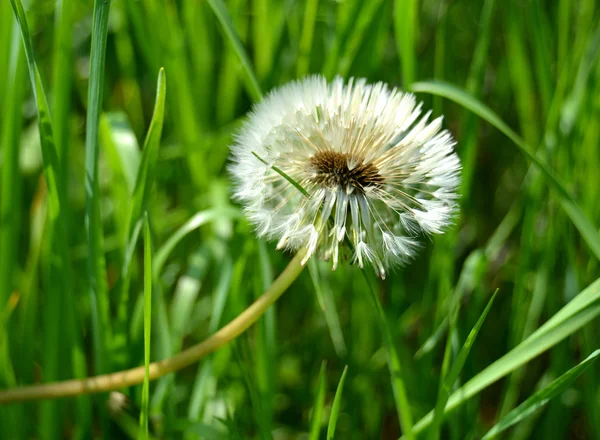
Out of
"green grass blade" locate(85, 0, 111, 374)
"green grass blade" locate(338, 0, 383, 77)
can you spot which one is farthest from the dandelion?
"green grass blade" locate(338, 0, 383, 77)

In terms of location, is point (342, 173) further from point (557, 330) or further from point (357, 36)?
point (357, 36)

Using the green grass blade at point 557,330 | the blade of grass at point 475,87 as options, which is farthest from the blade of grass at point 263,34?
the green grass blade at point 557,330

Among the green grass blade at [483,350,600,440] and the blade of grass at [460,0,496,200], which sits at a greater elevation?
the blade of grass at [460,0,496,200]

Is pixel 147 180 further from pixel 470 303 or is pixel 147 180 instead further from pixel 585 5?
pixel 585 5

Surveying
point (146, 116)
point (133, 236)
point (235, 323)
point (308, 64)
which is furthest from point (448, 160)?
point (146, 116)

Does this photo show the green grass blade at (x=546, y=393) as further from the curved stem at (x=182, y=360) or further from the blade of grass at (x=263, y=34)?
the blade of grass at (x=263, y=34)

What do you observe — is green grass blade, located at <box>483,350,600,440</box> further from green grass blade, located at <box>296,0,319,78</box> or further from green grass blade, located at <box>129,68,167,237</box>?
green grass blade, located at <box>296,0,319,78</box>
